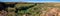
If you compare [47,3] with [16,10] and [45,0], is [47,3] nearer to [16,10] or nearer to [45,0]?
[45,0]

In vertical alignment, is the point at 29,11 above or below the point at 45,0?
below

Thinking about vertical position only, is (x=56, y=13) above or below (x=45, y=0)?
below

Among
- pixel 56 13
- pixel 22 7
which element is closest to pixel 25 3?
pixel 22 7

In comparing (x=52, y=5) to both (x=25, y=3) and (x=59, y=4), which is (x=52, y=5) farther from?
(x=25, y=3)

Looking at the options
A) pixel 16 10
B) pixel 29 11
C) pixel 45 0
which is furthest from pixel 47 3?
pixel 16 10

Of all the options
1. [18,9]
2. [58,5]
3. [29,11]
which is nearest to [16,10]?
[18,9]
